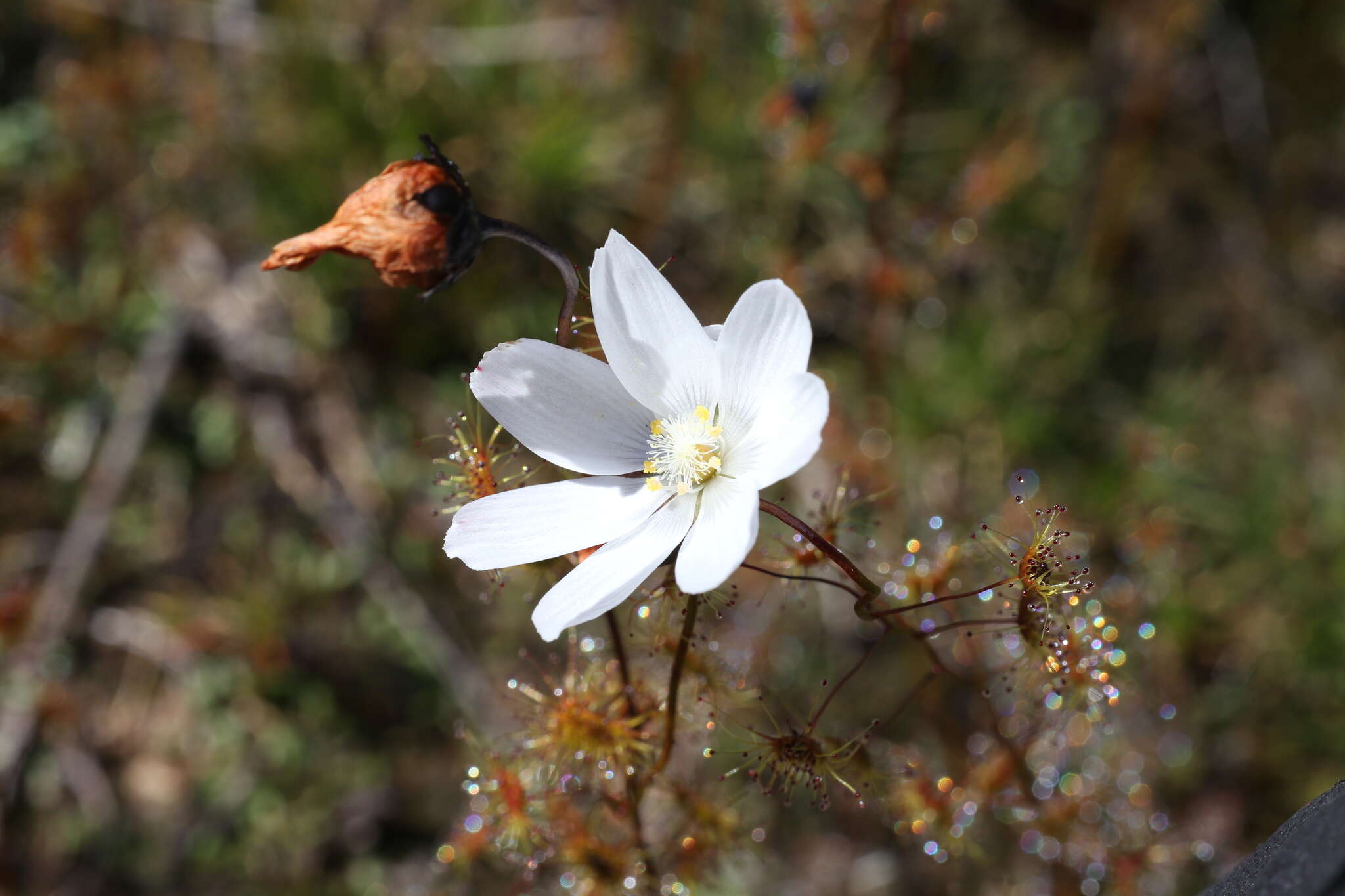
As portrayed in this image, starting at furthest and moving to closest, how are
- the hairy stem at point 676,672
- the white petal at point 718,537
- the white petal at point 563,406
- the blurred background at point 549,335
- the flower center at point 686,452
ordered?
the blurred background at point 549,335 < the flower center at point 686,452 < the white petal at point 563,406 < the hairy stem at point 676,672 < the white petal at point 718,537

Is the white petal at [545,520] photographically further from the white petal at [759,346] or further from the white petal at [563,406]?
the white petal at [759,346]

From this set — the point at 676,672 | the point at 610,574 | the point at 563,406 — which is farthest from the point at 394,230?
the point at 676,672

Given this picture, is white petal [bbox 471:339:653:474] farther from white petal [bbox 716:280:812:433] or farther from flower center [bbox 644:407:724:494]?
white petal [bbox 716:280:812:433]

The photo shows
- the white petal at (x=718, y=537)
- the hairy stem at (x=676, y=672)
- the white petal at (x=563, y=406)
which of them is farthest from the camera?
the white petal at (x=563, y=406)

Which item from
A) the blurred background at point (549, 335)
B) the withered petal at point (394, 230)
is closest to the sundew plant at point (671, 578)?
the withered petal at point (394, 230)

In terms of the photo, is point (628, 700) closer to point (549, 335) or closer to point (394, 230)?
point (394, 230)

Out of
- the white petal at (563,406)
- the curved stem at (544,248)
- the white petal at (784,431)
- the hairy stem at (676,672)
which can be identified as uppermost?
the curved stem at (544,248)

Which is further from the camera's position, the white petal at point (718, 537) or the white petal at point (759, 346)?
the white petal at point (759, 346)

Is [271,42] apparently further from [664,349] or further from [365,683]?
[664,349]
